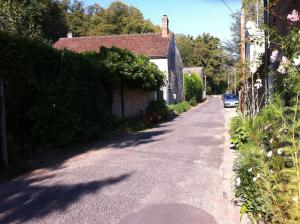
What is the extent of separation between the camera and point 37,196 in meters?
7.90

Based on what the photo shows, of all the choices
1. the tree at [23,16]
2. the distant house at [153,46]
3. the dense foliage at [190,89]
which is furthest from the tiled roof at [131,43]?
the dense foliage at [190,89]

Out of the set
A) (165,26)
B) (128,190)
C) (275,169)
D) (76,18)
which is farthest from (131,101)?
(76,18)

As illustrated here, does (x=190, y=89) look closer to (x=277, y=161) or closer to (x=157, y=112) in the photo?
(x=157, y=112)

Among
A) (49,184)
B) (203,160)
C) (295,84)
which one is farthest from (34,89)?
(295,84)

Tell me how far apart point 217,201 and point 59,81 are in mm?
7628

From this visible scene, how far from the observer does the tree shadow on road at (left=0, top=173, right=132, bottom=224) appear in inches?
270

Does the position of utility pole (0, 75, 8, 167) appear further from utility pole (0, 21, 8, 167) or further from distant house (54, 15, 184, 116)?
Result: distant house (54, 15, 184, 116)

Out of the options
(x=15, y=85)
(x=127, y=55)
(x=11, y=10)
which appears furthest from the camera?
(x=11, y=10)

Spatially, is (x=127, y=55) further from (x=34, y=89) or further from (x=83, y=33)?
(x=83, y=33)

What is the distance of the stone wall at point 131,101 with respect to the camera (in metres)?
21.6

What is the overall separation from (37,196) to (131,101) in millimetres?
16678

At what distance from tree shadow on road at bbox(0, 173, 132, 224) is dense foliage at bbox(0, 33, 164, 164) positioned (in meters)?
1.97

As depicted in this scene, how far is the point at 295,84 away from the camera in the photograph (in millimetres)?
4355

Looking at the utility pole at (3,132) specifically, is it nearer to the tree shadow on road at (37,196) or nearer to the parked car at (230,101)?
the tree shadow on road at (37,196)
